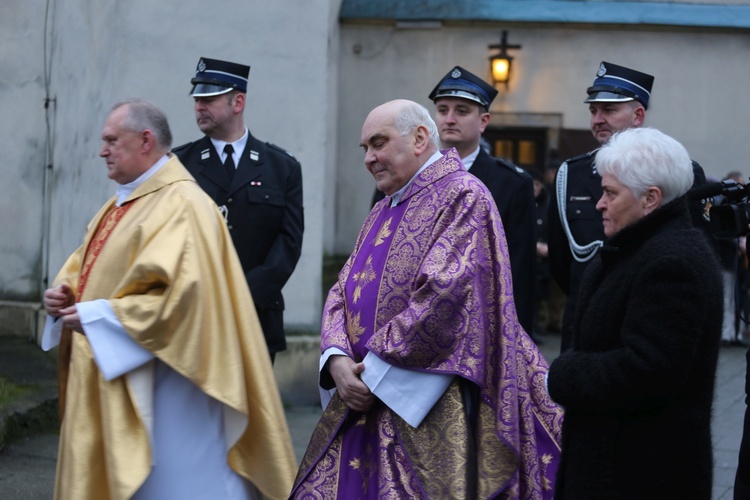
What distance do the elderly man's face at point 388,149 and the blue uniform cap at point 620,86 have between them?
1379 millimetres

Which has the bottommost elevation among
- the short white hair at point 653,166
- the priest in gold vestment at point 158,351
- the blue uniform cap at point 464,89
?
the priest in gold vestment at point 158,351

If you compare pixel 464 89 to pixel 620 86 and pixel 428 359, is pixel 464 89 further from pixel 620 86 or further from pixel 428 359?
pixel 428 359

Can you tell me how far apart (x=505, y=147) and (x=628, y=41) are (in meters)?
1.95

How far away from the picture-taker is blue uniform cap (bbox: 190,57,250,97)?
5328 mm

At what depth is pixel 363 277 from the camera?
391cm

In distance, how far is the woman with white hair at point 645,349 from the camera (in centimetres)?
299

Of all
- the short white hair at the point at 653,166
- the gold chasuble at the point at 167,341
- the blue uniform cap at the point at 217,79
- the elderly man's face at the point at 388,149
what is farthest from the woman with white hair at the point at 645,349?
the blue uniform cap at the point at 217,79

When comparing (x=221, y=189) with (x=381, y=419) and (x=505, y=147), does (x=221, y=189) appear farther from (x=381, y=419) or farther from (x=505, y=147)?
(x=505, y=147)

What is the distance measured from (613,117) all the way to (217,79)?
6.08 feet

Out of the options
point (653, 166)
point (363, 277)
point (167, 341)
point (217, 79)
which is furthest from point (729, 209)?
point (217, 79)

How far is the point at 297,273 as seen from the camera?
25.4 ft

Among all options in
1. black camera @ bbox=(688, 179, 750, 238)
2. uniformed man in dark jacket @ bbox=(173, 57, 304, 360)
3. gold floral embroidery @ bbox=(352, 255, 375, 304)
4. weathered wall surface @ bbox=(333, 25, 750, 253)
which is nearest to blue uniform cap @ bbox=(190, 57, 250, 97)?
uniformed man in dark jacket @ bbox=(173, 57, 304, 360)

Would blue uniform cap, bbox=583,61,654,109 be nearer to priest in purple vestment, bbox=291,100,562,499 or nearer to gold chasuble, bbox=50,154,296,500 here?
priest in purple vestment, bbox=291,100,562,499

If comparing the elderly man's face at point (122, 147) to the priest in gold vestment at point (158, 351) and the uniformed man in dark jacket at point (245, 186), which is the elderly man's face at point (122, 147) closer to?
the priest in gold vestment at point (158, 351)
